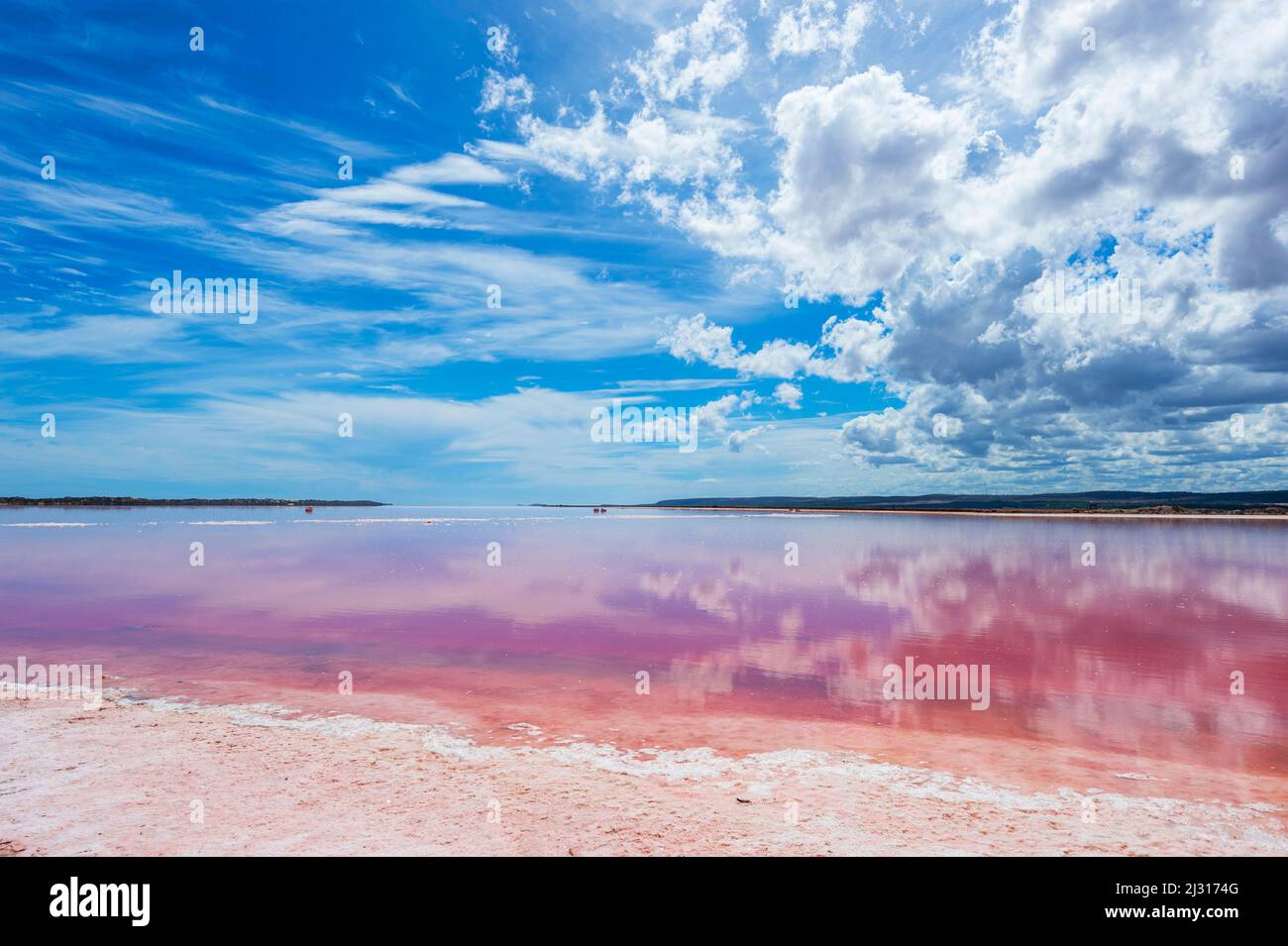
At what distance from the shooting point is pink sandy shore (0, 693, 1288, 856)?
6.54 m

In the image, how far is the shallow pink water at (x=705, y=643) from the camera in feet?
36.3

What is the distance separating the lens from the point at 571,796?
7.70m

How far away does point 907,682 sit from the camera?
13383 mm

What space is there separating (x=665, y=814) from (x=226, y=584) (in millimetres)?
26502

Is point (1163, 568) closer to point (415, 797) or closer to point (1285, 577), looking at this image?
point (1285, 577)

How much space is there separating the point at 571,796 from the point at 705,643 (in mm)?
9577

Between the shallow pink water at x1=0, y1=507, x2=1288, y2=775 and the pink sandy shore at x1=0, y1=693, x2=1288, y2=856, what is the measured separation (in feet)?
3.10
